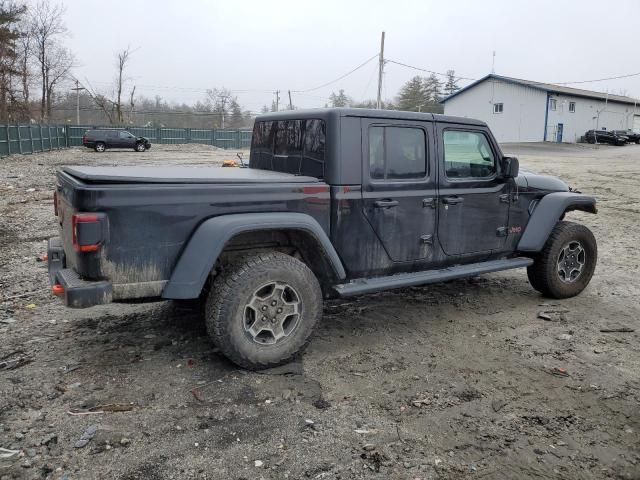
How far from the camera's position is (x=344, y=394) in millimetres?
3650

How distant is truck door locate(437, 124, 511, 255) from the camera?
15.6 ft

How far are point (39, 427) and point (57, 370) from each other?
79cm

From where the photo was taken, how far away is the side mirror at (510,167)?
16.6 feet

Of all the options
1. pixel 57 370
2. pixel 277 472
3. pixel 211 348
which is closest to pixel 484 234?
pixel 211 348

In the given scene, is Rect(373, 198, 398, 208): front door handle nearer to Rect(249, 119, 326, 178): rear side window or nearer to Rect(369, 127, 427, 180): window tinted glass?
Rect(369, 127, 427, 180): window tinted glass

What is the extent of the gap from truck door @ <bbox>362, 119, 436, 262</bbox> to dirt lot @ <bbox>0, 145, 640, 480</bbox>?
0.87 m

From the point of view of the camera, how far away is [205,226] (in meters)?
3.59

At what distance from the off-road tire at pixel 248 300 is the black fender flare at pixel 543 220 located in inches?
100

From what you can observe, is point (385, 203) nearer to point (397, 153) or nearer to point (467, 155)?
point (397, 153)

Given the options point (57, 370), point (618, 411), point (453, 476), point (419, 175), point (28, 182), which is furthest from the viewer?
point (28, 182)

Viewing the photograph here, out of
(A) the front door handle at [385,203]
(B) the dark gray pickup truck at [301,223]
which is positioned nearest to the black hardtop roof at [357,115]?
(B) the dark gray pickup truck at [301,223]

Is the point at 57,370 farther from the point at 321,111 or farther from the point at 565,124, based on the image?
the point at 565,124

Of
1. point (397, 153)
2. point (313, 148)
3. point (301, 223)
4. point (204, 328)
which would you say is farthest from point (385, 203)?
point (204, 328)

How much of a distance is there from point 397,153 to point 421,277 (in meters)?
1.07
